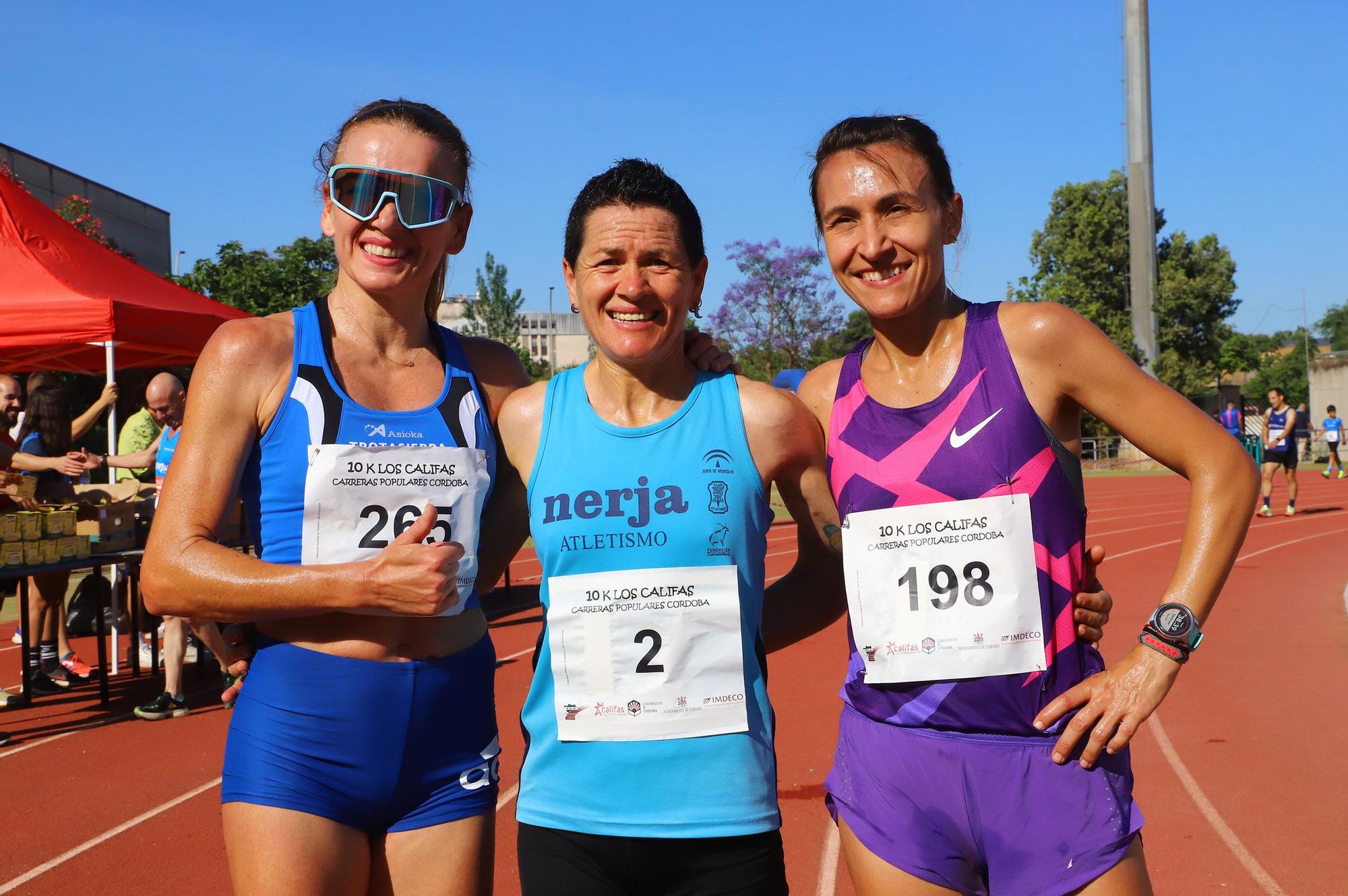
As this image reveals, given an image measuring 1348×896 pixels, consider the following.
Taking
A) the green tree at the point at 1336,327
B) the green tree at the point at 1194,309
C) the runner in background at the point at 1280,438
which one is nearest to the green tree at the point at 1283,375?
the green tree at the point at 1336,327

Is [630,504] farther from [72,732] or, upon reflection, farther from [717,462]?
[72,732]

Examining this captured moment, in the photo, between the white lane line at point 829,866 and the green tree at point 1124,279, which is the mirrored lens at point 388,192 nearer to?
Answer: the white lane line at point 829,866

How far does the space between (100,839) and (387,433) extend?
11.6 ft

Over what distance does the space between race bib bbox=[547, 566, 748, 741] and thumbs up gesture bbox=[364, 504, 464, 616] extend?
0.25 metres

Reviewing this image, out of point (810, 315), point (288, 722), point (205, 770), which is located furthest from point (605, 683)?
point (810, 315)

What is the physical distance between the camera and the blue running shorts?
2006 mm

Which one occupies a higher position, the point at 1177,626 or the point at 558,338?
the point at 558,338

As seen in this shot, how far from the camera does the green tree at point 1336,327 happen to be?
93625mm

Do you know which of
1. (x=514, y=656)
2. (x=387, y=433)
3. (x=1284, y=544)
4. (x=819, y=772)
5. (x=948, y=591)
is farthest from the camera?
(x=1284, y=544)

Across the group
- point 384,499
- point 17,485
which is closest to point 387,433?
point 384,499

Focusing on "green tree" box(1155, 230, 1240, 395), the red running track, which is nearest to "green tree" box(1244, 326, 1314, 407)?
"green tree" box(1155, 230, 1240, 395)

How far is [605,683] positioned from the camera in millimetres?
2031

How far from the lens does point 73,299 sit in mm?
8102

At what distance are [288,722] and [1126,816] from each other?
5.04ft
